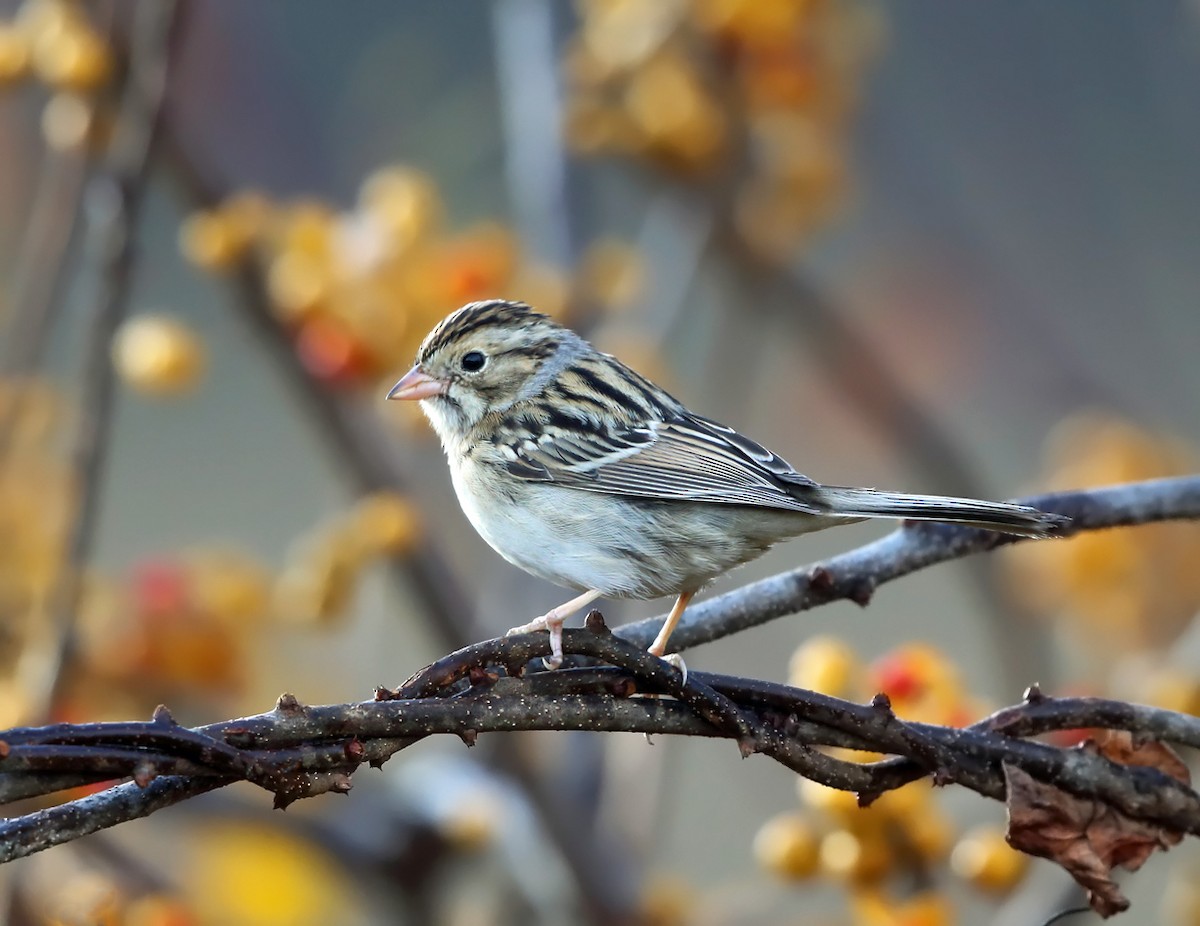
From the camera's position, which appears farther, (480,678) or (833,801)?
(833,801)

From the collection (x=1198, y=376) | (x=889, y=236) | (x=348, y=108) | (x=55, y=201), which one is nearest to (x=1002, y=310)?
(x=889, y=236)

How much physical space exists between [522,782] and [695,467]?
2.42 ft

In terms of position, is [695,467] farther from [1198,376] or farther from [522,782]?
[1198,376]

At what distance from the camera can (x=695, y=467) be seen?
8.27ft

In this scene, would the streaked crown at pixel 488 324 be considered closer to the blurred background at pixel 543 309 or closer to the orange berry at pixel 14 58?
the blurred background at pixel 543 309

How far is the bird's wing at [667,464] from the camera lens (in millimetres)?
2395

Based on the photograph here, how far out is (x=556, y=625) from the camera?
6.26 feet

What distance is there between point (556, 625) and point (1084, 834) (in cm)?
68

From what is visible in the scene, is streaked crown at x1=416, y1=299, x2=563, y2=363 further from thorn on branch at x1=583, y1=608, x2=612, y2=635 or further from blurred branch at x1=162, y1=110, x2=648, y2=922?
thorn on branch at x1=583, y1=608, x2=612, y2=635

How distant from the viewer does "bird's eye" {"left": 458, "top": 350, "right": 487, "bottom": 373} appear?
2775 mm

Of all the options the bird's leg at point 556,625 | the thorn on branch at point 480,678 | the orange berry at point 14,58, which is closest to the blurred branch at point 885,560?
the bird's leg at point 556,625

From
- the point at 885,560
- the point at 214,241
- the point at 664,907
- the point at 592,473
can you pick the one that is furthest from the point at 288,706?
the point at 664,907

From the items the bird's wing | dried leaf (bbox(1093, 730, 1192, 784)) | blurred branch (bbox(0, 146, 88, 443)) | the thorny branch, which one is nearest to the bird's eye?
the bird's wing

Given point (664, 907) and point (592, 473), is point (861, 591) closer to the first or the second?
point (592, 473)
